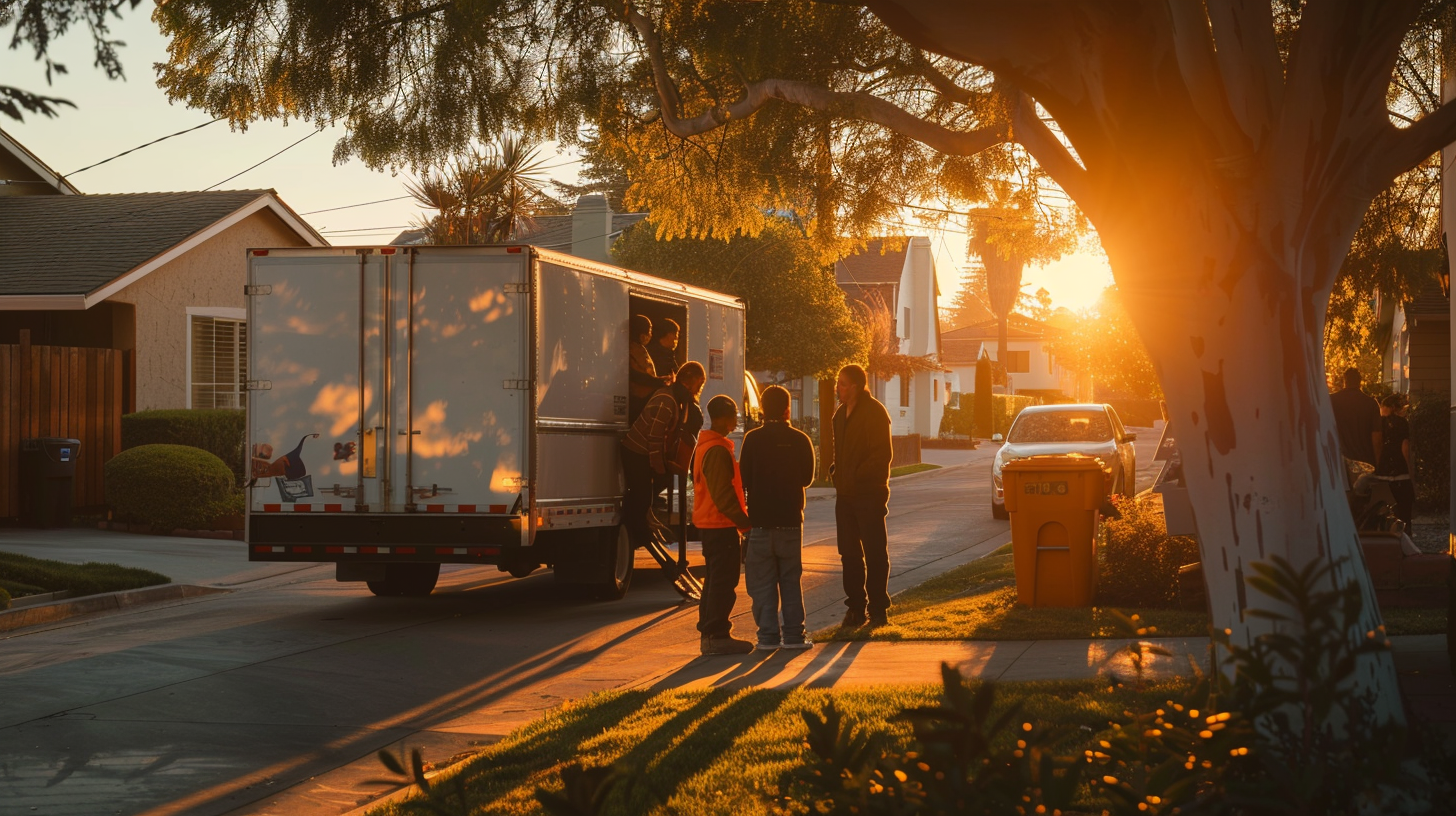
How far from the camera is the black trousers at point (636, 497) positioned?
1353 cm

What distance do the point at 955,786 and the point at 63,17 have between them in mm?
2998

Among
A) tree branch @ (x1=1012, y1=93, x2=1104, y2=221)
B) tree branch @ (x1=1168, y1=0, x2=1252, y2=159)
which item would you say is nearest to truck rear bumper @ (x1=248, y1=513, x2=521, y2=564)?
tree branch @ (x1=1012, y1=93, x2=1104, y2=221)

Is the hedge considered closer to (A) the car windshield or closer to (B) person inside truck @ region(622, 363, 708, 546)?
Answer: (A) the car windshield

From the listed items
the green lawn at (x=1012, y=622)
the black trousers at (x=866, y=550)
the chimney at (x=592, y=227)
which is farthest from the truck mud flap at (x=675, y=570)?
the chimney at (x=592, y=227)

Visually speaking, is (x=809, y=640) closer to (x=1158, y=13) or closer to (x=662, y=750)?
(x=662, y=750)

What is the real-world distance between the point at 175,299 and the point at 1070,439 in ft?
49.6

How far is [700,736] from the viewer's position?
22.8ft

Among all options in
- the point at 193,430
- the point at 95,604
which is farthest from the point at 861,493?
the point at 193,430

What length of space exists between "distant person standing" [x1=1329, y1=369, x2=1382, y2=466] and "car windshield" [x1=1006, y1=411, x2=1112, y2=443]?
7.81 m

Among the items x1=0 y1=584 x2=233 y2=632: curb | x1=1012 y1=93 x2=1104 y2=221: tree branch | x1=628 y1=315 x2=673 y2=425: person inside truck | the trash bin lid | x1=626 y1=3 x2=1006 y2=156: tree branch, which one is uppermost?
x1=626 y1=3 x2=1006 y2=156: tree branch

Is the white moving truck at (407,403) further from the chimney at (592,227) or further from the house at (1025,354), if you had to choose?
the house at (1025,354)

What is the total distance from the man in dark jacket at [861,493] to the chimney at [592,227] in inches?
1226

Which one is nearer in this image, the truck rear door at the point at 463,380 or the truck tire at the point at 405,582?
the truck rear door at the point at 463,380

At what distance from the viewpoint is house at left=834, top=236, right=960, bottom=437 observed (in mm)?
54406
